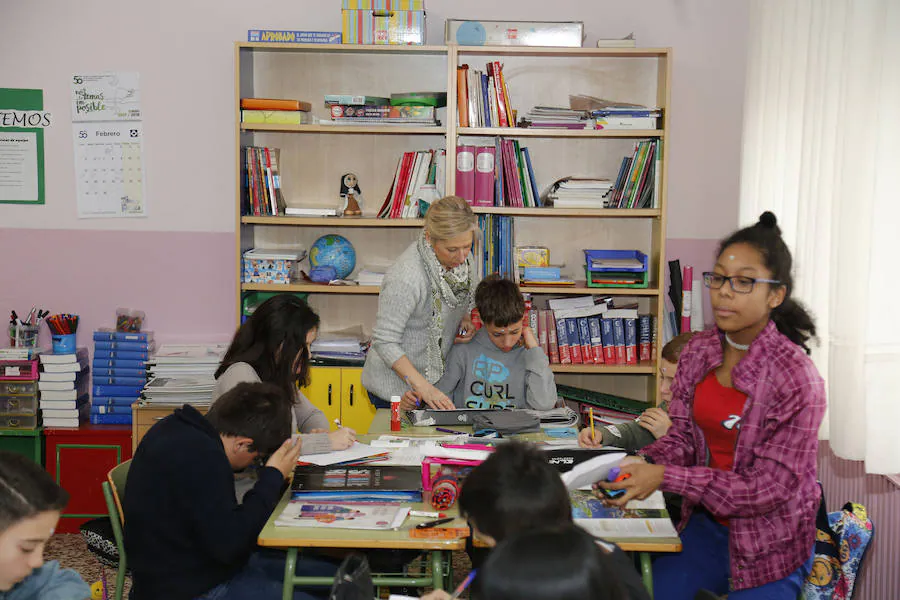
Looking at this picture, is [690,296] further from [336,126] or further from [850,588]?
[850,588]

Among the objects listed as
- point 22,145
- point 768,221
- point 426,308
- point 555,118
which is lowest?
point 426,308

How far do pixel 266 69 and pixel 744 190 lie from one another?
2322 millimetres

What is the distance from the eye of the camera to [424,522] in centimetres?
222

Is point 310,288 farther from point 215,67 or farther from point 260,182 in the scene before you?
point 215,67

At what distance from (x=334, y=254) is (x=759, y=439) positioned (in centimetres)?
265

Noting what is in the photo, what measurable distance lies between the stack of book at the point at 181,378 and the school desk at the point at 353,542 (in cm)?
201

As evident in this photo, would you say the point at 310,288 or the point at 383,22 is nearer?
the point at 383,22

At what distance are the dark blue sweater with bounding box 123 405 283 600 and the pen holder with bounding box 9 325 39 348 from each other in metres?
2.49

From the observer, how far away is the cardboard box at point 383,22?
13.3 feet

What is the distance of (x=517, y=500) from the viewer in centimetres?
159

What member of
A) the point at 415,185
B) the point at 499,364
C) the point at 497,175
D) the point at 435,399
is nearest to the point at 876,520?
the point at 499,364

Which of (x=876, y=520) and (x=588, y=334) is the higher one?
(x=588, y=334)

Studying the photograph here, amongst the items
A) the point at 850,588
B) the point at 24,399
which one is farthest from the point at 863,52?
the point at 24,399

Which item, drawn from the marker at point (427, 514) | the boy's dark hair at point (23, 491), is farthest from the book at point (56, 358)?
the boy's dark hair at point (23, 491)
